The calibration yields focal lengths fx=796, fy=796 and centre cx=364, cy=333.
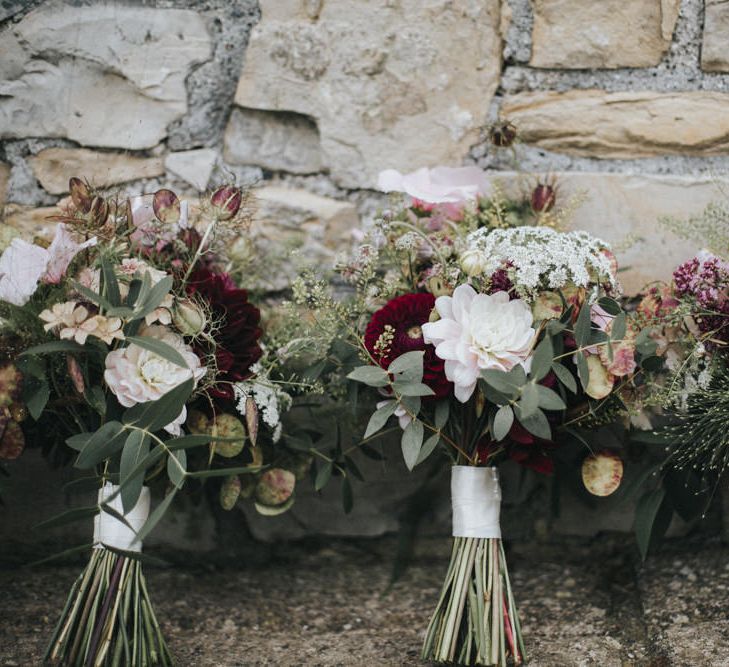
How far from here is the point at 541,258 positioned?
1105 millimetres

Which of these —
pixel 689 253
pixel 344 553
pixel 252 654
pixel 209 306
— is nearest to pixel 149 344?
pixel 209 306

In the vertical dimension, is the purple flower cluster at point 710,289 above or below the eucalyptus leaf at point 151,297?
above

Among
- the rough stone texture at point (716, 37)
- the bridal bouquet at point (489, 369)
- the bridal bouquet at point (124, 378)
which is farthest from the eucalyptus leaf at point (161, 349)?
the rough stone texture at point (716, 37)

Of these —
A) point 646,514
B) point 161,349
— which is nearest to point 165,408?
point 161,349

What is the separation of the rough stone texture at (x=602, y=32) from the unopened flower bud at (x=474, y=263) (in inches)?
22.3

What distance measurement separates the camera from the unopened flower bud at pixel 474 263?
3.64 feet

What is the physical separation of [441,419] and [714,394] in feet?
1.27

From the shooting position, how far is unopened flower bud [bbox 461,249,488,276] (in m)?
1.11

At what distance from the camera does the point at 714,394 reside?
1.12 meters

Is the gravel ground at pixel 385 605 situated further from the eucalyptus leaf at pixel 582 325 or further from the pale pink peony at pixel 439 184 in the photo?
the pale pink peony at pixel 439 184

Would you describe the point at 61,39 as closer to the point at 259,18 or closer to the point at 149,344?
the point at 259,18

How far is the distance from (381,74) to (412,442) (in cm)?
76

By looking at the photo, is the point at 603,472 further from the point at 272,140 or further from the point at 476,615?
the point at 272,140

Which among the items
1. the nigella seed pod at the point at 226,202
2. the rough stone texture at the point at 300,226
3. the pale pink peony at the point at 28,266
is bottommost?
the pale pink peony at the point at 28,266
